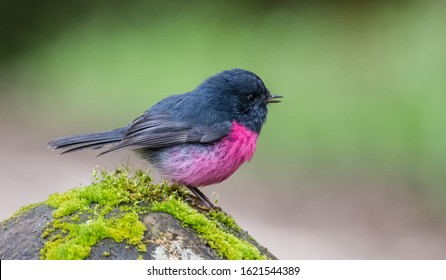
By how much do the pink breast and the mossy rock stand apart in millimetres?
443

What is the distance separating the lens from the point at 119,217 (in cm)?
385

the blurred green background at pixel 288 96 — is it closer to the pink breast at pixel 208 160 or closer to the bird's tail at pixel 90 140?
the pink breast at pixel 208 160

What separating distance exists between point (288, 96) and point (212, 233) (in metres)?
6.99

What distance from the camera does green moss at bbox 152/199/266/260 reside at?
12.7 feet

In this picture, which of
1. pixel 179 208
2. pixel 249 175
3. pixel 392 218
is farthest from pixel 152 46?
pixel 179 208

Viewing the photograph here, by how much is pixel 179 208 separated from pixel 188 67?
7.46m

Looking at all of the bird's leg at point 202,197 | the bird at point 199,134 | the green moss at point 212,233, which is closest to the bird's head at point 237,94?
the bird at point 199,134

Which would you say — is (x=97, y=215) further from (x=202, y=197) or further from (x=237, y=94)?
(x=237, y=94)

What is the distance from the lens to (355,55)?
12.0m

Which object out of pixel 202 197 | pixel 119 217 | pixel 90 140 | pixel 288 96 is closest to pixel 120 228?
pixel 119 217

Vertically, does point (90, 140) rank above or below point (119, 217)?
above

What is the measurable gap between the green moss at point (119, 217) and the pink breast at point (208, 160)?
362 millimetres

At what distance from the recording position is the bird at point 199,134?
4.85 m

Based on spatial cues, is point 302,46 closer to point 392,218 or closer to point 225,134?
point 392,218
